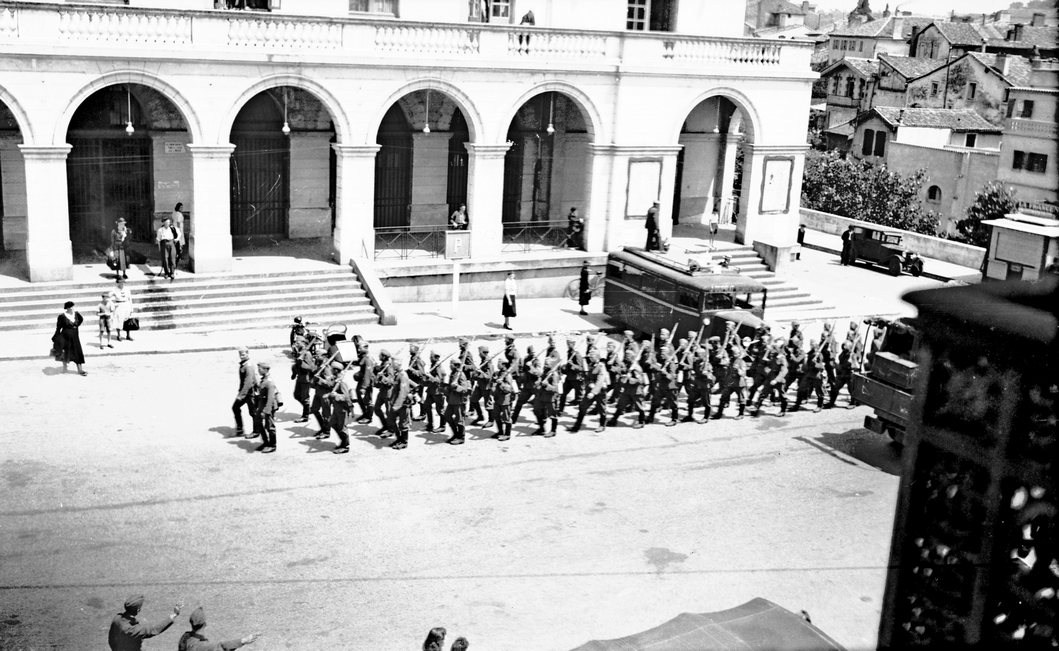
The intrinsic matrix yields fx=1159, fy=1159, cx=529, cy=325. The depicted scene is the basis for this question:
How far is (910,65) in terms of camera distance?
230 ft

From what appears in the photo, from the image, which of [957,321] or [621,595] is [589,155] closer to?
[621,595]

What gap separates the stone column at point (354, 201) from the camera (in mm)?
28500

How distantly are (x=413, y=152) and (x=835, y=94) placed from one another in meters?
50.9

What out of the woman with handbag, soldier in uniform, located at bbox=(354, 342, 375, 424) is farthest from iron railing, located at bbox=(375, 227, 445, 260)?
soldier in uniform, located at bbox=(354, 342, 375, 424)

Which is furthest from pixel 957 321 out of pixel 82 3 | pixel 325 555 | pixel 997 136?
pixel 997 136

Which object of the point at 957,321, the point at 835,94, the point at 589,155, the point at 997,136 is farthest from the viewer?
the point at 835,94

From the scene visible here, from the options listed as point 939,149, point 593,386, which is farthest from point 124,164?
point 939,149

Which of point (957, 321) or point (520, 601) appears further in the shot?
point (520, 601)

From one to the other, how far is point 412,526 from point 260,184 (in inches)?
695

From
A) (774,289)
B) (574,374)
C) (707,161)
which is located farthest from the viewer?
(707,161)

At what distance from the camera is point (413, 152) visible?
32438mm

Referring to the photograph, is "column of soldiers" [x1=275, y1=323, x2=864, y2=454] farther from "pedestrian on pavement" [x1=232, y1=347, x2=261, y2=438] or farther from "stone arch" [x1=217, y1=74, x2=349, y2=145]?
"stone arch" [x1=217, y1=74, x2=349, y2=145]

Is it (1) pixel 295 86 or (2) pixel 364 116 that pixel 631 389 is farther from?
(1) pixel 295 86

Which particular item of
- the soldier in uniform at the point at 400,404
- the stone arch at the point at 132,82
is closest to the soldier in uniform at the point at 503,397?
the soldier in uniform at the point at 400,404
